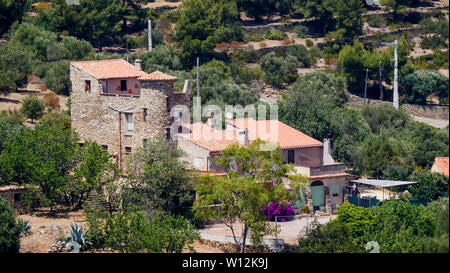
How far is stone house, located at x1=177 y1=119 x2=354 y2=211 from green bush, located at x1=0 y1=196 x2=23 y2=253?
10128 millimetres

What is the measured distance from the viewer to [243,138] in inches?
2002

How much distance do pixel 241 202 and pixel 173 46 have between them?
44.5 m

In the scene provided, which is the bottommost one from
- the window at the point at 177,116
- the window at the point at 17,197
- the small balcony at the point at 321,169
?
the window at the point at 17,197

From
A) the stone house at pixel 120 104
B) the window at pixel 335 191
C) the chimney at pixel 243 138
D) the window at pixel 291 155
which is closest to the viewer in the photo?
the chimney at pixel 243 138

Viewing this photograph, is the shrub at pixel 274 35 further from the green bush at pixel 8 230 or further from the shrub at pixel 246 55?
the green bush at pixel 8 230

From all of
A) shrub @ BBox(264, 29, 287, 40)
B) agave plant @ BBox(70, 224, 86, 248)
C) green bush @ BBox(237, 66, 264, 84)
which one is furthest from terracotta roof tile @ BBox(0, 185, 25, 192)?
shrub @ BBox(264, 29, 287, 40)

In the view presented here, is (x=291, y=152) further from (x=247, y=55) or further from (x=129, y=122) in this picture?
(x=247, y=55)

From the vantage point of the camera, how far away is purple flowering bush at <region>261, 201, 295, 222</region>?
47062 mm

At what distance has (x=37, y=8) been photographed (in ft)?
303

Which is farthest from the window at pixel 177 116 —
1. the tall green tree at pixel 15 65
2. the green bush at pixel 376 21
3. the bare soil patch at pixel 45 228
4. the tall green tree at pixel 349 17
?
the green bush at pixel 376 21

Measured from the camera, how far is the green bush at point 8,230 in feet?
138

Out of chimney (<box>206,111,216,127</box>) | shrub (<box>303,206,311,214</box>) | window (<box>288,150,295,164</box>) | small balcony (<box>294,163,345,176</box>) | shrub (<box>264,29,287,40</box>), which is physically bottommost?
shrub (<box>303,206,311,214</box>)

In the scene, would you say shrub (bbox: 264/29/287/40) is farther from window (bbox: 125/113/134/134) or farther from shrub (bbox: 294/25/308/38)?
window (bbox: 125/113/134/134)

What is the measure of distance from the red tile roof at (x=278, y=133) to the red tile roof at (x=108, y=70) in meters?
6.48
